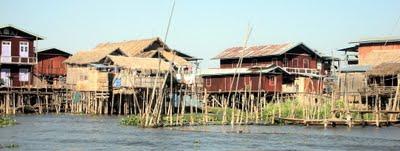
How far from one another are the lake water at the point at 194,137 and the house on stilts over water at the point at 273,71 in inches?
581

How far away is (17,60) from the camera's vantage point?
51.7 meters

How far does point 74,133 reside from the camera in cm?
3253

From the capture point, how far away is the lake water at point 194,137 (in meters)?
27.0

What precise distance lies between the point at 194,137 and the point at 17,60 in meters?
25.4

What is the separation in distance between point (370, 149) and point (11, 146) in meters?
14.0

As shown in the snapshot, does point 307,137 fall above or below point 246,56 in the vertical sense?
below

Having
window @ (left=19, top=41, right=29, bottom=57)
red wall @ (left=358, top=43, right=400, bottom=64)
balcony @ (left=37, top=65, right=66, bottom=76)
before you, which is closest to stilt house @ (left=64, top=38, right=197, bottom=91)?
balcony @ (left=37, top=65, right=66, bottom=76)

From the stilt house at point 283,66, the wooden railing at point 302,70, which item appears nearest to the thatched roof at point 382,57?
the stilt house at point 283,66

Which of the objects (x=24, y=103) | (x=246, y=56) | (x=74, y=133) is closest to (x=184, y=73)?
(x=246, y=56)

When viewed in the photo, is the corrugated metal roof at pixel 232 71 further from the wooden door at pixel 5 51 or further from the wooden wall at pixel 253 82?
the wooden door at pixel 5 51

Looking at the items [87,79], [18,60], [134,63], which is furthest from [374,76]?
[18,60]

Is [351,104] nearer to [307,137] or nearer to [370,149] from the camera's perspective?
[307,137]

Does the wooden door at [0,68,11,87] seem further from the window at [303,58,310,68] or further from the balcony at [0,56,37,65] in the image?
the window at [303,58,310,68]

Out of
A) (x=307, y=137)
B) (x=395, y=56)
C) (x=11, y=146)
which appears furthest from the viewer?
(x=395, y=56)
